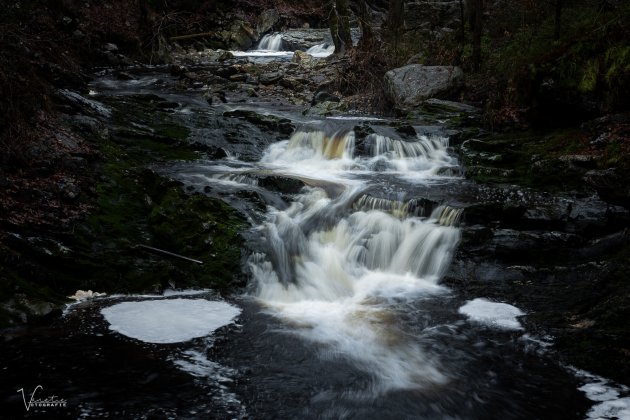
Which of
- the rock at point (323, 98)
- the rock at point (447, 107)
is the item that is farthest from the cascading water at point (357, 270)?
the rock at point (323, 98)

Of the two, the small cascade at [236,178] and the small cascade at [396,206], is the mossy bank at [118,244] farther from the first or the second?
the small cascade at [396,206]

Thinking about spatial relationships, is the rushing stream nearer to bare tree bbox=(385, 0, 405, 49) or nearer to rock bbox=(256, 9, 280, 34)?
bare tree bbox=(385, 0, 405, 49)

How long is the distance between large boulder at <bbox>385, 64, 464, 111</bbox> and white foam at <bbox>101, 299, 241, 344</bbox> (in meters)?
9.68

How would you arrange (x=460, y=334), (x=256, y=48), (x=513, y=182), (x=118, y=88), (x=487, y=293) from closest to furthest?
(x=460, y=334) < (x=487, y=293) < (x=513, y=182) < (x=118, y=88) < (x=256, y=48)

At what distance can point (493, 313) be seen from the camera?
18.4ft

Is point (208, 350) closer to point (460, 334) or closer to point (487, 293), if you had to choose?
point (460, 334)

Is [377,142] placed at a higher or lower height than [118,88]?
lower

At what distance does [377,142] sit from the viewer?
439 inches

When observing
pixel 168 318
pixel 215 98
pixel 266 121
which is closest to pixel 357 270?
pixel 168 318

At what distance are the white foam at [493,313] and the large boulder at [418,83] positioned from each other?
8.68 metres

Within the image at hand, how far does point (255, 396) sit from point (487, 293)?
340cm

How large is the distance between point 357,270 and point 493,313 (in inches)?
78.8

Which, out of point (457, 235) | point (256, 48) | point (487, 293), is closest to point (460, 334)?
point (487, 293)

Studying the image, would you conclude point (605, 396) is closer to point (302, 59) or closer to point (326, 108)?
point (326, 108)
